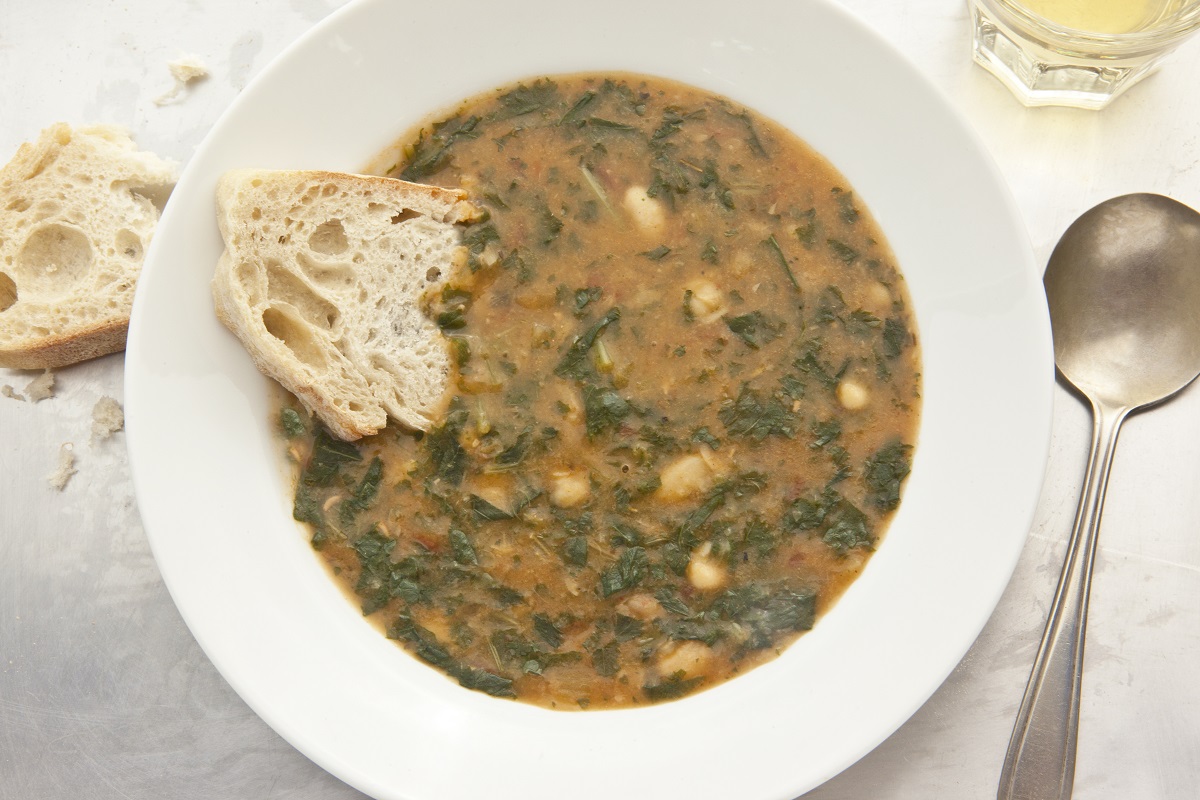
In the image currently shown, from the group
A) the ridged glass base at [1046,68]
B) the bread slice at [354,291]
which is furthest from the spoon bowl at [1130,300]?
the bread slice at [354,291]

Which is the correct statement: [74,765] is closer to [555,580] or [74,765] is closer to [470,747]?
[470,747]

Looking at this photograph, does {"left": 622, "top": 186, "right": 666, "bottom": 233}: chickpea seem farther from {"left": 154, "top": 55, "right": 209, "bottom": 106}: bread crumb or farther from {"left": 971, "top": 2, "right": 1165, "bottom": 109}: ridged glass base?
{"left": 154, "top": 55, "right": 209, "bottom": 106}: bread crumb

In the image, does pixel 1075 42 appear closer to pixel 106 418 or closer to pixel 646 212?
pixel 646 212

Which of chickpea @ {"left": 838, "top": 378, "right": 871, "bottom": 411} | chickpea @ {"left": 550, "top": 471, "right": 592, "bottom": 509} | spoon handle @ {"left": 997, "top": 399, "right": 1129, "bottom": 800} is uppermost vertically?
chickpea @ {"left": 838, "top": 378, "right": 871, "bottom": 411}

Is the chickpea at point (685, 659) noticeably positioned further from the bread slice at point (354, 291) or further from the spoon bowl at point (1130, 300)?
the spoon bowl at point (1130, 300)

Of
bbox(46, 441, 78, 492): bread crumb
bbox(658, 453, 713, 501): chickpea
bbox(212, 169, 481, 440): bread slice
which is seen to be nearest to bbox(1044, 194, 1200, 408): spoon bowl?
bbox(658, 453, 713, 501): chickpea

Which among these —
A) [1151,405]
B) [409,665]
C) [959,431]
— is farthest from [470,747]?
[1151,405]
